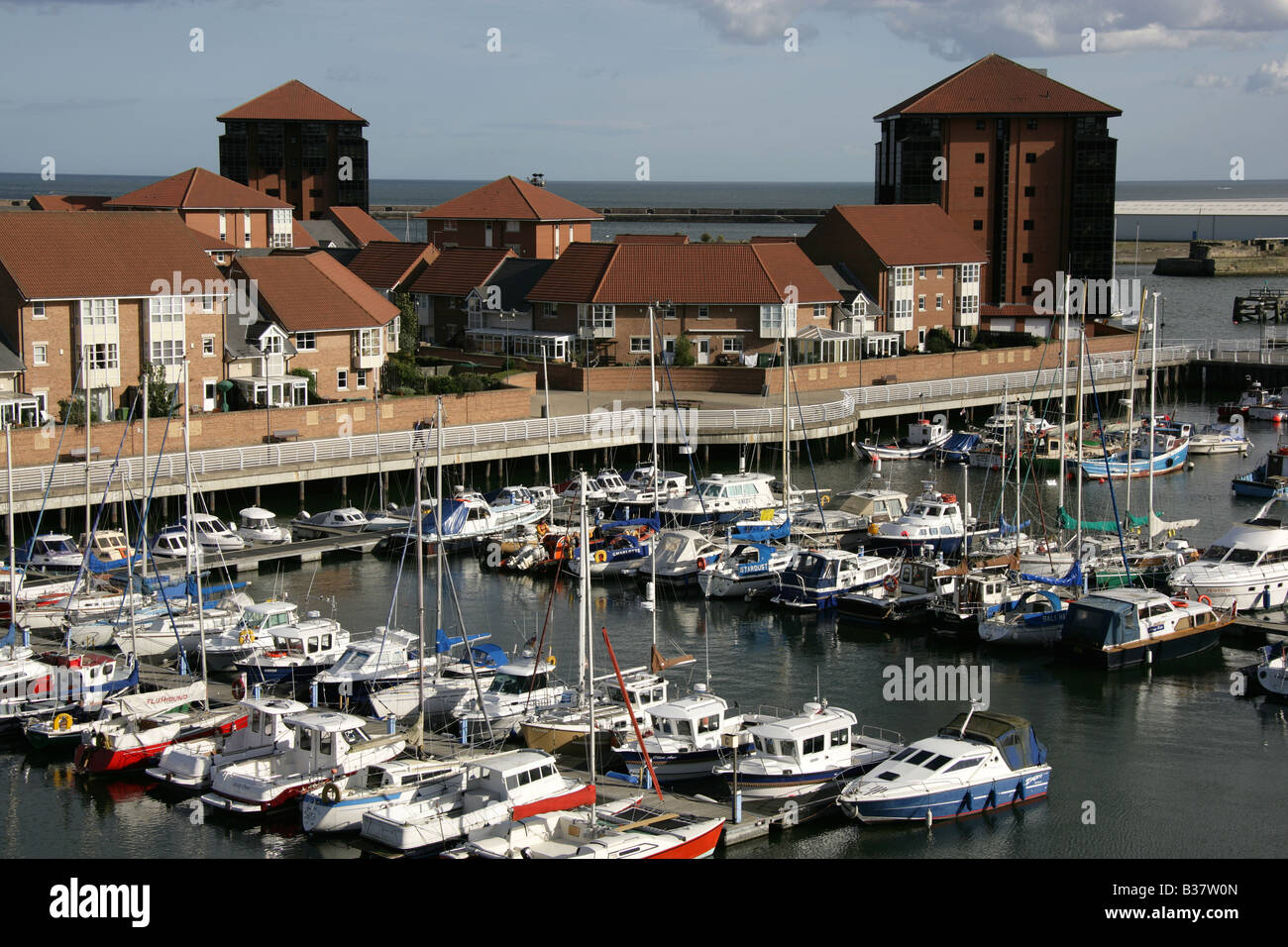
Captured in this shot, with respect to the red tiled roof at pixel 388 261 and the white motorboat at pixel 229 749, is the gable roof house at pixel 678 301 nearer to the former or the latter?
the red tiled roof at pixel 388 261

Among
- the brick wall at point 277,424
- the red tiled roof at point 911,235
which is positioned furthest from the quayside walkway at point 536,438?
the red tiled roof at point 911,235

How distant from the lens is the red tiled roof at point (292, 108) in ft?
350

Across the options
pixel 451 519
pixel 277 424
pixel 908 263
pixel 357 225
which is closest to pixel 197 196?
pixel 357 225

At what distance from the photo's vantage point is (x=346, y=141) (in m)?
111

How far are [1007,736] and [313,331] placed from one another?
38042mm

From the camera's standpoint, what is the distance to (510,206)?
3302 inches

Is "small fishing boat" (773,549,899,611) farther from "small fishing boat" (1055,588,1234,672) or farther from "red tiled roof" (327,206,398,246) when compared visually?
"red tiled roof" (327,206,398,246)

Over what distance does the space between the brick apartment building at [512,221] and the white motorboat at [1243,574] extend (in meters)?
50.0

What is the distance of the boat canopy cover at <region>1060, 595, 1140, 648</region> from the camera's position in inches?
1276

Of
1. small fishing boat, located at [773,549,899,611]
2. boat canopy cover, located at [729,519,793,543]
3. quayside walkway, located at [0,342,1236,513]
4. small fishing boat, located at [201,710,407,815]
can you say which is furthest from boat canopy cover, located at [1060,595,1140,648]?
quayside walkway, located at [0,342,1236,513]

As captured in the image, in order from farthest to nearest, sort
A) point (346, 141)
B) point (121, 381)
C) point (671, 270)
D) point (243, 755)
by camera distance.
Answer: point (346, 141) < point (671, 270) < point (121, 381) < point (243, 755)
